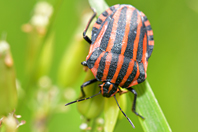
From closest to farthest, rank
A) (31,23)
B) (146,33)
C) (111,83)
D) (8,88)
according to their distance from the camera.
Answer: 1. (8,88)
2. (111,83)
3. (146,33)
4. (31,23)

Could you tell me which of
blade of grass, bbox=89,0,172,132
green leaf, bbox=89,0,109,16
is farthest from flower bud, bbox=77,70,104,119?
green leaf, bbox=89,0,109,16

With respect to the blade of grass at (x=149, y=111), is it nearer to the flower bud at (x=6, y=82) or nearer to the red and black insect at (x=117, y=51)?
the red and black insect at (x=117, y=51)

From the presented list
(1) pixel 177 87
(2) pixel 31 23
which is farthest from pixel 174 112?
(2) pixel 31 23

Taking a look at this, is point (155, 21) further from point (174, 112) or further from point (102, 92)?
point (102, 92)

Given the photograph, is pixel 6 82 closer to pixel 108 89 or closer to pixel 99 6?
pixel 108 89

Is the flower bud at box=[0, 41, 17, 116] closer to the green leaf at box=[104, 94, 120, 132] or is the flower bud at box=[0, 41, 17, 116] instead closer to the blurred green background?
the green leaf at box=[104, 94, 120, 132]
